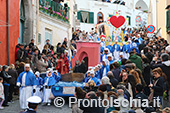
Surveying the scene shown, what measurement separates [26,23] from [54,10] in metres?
5.72

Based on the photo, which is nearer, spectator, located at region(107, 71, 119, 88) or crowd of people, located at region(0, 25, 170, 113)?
crowd of people, located at region(0, 25, 170, 113)

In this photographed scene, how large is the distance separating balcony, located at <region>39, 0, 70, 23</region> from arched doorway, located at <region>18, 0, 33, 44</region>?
2331mm

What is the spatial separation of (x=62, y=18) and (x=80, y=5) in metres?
23.3

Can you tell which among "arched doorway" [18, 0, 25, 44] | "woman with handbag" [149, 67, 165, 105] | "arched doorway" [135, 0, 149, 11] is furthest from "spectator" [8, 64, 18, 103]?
"arched doorway" [135, 0, 149, 11]

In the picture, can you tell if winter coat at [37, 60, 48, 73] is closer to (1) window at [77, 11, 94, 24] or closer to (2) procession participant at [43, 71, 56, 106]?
(2) procession participant at [43, 71, 56, 106]

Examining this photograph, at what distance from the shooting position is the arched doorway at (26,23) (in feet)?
76.8

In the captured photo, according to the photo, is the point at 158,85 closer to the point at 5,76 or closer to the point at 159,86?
the point at 159,86

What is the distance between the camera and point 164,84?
37.4ft

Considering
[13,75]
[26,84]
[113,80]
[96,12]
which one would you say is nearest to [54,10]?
[13,75]

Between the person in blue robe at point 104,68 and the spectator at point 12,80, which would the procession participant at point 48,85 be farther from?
the person in blue robe at point 104,68

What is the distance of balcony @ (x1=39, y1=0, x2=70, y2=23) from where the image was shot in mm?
26731

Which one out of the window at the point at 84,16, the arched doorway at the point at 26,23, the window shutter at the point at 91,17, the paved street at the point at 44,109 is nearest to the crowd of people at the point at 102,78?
the paved street at the point at 44,109

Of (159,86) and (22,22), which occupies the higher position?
(22,22)

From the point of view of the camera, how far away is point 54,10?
29.2 metres
